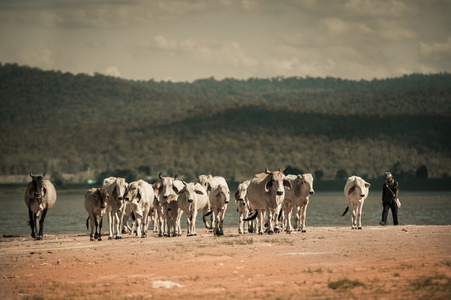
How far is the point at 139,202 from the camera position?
2605 cm

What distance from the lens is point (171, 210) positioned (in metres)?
26.0

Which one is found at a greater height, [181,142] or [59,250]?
[181,142]

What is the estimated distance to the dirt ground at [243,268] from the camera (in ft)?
46.3

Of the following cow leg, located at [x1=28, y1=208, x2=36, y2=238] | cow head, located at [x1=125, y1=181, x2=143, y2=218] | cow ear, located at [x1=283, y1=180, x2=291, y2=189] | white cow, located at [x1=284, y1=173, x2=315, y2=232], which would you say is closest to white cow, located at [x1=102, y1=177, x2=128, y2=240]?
cow head, located at [x1=125, y1=181, x2=143, y2=218]

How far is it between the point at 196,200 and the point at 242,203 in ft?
7.45

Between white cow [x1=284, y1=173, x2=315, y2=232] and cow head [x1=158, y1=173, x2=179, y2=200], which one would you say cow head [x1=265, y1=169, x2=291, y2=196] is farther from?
cow head [x1=158, y1=173, x2=179, y2=200]

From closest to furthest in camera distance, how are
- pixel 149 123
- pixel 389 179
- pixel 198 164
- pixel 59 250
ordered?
pixel 59 250
pixel 389 179
pixel 198 164
pixel 149 123

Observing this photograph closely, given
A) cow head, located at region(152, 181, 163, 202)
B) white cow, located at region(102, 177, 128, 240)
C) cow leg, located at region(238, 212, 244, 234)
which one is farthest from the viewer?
cow head, located at region(152, 181, 163, 202)

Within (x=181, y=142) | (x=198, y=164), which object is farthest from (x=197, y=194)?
(x=181, y=142)

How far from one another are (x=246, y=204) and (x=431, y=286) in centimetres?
1349

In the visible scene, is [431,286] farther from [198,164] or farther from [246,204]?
[198,164]

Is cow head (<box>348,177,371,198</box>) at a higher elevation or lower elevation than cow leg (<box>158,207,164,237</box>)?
higher

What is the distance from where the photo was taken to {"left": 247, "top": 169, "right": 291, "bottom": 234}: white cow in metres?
23.9

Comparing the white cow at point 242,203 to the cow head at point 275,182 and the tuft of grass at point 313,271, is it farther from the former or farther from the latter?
the tuft of grass at point 313,271
